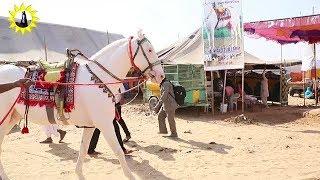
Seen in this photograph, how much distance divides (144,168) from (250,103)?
9.38 m

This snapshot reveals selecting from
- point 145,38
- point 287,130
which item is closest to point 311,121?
point 287,130

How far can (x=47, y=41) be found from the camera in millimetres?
21812

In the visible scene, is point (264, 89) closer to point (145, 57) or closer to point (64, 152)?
point (64, 152)

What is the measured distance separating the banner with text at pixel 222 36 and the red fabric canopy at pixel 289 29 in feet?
3.84

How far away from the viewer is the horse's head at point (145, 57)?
579 centimetres

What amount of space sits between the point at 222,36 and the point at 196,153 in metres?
5.93

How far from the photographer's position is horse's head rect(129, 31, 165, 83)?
228 inches

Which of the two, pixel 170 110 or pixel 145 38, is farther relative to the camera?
pixel 170 110

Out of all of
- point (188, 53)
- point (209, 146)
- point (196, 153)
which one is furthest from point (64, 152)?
point (188, 53)

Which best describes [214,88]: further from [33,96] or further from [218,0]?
[33,96]

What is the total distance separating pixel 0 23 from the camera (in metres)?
20.6

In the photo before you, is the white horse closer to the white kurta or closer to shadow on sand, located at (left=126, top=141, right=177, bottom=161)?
shadow on sand, located at (left=126, top=141, right=177, bottom=161)

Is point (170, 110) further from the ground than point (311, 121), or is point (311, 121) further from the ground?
point (170, 110)

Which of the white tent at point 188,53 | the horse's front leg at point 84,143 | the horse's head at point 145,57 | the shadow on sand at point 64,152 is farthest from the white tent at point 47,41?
the horse's head at point 145,57
